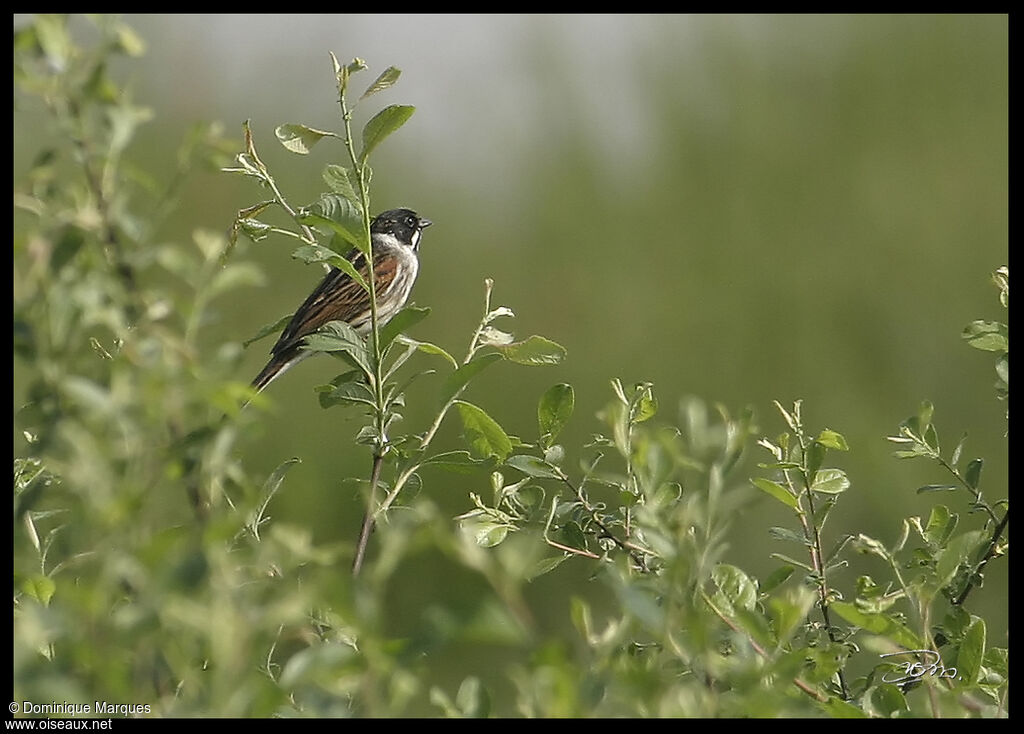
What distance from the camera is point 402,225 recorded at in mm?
4379

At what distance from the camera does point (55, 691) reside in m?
→ 0.82

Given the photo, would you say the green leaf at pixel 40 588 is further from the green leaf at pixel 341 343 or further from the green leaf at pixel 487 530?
the green leaf at pixel 487 530

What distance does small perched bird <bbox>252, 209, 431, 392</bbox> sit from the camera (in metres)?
3.50

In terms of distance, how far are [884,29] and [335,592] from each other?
24.8 ft

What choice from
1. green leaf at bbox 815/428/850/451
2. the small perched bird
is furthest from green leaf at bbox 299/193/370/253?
the small perched bird

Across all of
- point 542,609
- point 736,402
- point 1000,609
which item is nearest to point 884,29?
point 736,402

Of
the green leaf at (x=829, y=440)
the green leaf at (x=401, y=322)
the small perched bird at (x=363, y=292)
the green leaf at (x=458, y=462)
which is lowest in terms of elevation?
the small perched bird at (x=363, y=292)

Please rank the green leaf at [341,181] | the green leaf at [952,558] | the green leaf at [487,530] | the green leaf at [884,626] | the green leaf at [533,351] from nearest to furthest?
the green leaf at [884,626] < the green leaf at [952,558] < the green leaf at [341,181] < the green leaf at [487,530] < the green leaf at [533,351]

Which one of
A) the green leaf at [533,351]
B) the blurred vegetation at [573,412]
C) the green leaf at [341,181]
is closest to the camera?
the blurred vegetation at [573,412]

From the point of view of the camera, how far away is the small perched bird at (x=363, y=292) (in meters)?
3.50

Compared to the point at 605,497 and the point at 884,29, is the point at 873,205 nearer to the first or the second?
the point at 884,29

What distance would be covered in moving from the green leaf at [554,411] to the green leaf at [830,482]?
0.34 meters

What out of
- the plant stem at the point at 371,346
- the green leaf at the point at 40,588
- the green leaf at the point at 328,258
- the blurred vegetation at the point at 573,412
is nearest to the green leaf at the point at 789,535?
the blurred vegetation at the point at 573,412

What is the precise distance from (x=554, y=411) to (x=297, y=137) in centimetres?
49
